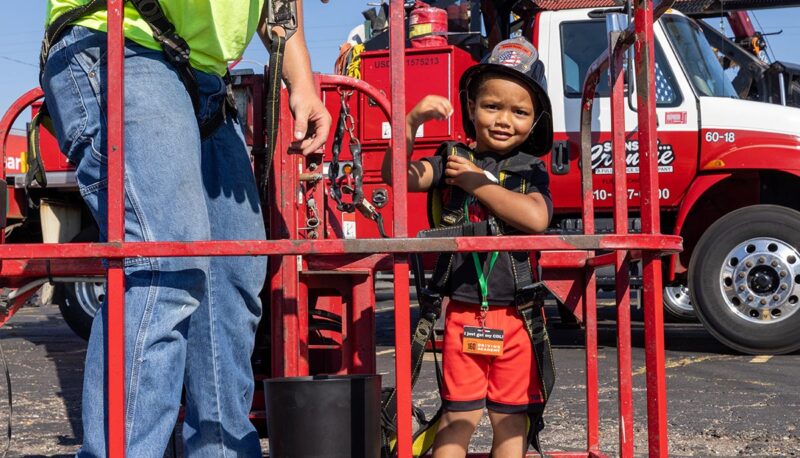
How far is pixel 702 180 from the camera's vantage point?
787cm

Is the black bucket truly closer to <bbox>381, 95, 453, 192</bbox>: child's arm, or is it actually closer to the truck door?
<bbox>381, 95, 453, 192</bbox>: child's arm

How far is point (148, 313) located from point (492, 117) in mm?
1240

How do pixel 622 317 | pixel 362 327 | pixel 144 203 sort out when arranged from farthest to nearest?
pixel 362 327 → pixel 622 317 → pixel 144 203

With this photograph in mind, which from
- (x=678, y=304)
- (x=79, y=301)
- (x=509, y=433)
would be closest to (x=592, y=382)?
(x=509, y=433)

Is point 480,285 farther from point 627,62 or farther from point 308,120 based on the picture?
point 627,62

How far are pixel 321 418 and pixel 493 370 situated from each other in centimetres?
63

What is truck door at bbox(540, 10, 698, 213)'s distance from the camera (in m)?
7.92

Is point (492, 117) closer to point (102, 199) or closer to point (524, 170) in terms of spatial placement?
point (524, 170)

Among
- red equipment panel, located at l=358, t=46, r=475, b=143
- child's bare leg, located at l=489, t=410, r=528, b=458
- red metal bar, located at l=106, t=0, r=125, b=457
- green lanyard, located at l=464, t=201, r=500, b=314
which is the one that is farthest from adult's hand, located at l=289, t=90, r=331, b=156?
red equipment panel, located at l=358, t=46, r=475, b=143

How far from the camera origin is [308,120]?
284 cm

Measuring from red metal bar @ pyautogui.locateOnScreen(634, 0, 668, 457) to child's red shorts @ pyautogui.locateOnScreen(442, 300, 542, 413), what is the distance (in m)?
0.55

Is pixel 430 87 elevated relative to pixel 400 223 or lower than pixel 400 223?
elevated

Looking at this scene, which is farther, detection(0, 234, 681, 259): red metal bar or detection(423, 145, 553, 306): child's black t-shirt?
detection(423, 145, 553, 306): child's black t-shirt

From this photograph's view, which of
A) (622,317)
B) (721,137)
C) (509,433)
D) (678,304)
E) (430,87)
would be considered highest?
(430,87)
